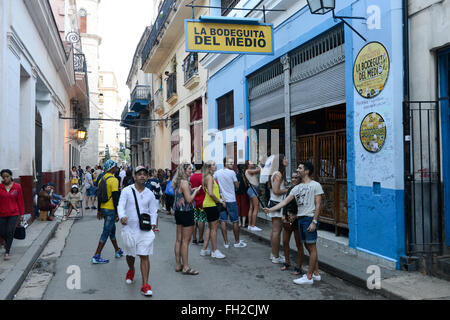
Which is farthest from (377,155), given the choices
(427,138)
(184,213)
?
(184,213)

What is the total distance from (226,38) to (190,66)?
364 inches

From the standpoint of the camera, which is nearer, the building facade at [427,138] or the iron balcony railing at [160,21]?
the building facade at [427,138]

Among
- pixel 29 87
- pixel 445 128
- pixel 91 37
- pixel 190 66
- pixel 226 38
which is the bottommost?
pixel 445 128

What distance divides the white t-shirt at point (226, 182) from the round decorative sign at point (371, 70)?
287cm

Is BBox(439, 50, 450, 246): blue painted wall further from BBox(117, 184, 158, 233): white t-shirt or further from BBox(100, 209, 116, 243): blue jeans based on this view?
BBox(100, 209, 116, 243): blue jeans

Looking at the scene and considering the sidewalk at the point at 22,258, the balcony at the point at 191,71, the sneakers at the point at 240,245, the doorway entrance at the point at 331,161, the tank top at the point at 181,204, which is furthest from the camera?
the balcony at the point at 191,71

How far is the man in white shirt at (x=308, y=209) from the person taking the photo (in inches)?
217

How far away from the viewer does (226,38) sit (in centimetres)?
903

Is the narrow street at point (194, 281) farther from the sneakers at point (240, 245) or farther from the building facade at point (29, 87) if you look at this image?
the building facade at point (29, 87)

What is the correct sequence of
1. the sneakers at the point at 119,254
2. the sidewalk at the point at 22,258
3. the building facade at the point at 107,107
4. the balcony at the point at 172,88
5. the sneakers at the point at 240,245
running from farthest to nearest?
the building facade at the point at 107,107
the balcony at the point at 172,88
the sneakers at the point at 240,245
the sneakers at the point at 119,254
the sidewalk at the point at 22,258

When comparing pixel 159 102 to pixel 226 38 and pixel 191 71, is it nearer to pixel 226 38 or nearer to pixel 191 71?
pixel 191 71

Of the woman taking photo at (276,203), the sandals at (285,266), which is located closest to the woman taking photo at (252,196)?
the woman taking photo at (276,203)

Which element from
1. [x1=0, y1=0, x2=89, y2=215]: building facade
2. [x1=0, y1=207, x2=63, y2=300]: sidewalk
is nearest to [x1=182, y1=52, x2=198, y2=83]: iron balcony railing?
[x1=0, y1=0, x2=89, y2=215]: building facade

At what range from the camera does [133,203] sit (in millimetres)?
5309
